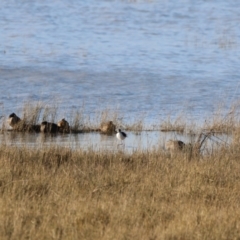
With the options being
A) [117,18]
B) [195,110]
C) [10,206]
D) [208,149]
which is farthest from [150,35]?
[10,206]

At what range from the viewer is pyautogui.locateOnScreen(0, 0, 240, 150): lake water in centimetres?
1844

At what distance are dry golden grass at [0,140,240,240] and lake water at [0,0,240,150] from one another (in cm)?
565

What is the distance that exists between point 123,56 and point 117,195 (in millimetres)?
17497

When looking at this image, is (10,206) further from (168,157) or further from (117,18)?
(117,18)

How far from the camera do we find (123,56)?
25625 millimetres

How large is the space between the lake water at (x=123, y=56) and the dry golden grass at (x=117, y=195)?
565cm

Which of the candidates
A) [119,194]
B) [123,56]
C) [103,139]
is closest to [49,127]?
[103,139]

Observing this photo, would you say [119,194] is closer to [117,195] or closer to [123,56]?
[117,195]

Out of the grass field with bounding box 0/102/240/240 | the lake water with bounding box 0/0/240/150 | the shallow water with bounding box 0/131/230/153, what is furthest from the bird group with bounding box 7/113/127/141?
the grass field with bounding box 0/102/240/240

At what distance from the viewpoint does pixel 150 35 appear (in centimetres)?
2991

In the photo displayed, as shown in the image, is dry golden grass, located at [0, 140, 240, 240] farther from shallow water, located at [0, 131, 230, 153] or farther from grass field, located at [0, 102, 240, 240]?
shallow water, located at [0, 131, 230, 153]

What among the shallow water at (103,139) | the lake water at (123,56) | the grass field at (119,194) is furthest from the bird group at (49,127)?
the grass field at (119,194)

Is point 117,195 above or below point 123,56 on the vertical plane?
below

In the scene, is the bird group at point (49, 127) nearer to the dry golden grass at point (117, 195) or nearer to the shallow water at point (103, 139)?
the shallow water at point (103, 139)
